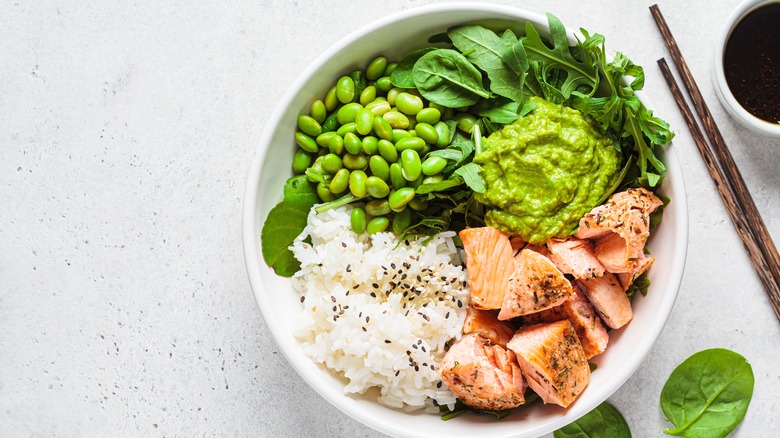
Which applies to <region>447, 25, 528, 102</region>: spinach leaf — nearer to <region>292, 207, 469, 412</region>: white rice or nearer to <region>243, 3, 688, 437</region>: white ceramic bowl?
<region>243, 3, 688, 437</region>: white ceramic bowl

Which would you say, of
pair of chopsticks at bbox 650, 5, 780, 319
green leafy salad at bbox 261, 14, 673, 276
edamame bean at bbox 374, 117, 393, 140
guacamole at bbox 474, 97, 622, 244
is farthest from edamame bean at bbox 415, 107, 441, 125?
pair of chopsticks at bbox 650, 5, 780, 319

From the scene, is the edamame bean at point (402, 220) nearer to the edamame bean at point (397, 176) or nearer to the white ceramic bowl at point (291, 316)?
the edamame bean at point (397, 176)

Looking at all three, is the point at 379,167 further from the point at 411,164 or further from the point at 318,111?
the point at 318,111

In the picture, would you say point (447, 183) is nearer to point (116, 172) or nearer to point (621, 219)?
point (621, 219)

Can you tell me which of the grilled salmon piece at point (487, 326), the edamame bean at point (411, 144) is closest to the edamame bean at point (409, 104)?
the edamame bean at point (411, 144)

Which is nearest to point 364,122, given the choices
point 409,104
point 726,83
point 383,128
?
point 383,128

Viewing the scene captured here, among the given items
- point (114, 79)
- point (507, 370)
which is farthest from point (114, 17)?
point (507, 370)
